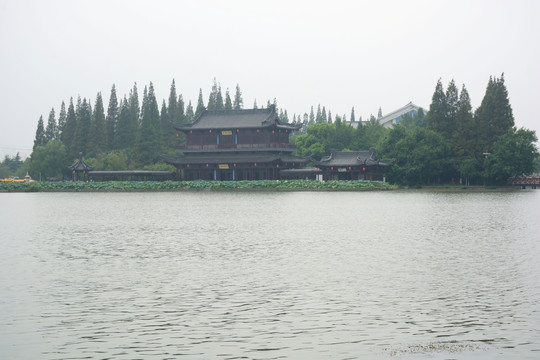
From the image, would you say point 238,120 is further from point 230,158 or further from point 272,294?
point 272,294

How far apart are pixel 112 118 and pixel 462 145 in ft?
204


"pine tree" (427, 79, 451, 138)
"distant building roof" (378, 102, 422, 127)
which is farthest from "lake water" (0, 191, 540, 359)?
"distant building roof" (378, 102, 422, 127)

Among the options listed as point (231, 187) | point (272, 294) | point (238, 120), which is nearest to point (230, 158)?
point (238, 120)

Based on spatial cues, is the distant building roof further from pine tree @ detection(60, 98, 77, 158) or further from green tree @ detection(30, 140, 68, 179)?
green tree @ detection(30, 140, 68, 179)

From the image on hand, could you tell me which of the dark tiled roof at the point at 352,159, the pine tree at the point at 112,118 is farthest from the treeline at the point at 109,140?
the dark tiled roof at the point at 352,159

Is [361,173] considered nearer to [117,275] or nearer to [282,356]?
[117,275]

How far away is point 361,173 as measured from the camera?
88125mm

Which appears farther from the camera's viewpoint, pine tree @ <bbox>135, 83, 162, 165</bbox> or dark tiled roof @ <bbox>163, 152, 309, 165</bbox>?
pine tree @ <bbox>135, 83, 162, 165</bbox>

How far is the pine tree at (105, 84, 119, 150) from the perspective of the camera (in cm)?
11081

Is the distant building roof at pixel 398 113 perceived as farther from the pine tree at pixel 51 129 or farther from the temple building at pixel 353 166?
the pine tree at pixel 51 129

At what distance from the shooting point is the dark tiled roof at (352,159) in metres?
87.0

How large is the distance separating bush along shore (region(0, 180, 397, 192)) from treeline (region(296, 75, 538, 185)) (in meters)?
5.27

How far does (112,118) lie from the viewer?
114062mm

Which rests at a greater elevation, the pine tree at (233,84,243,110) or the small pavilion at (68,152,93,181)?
the pine tree at (233,84,243,110)
